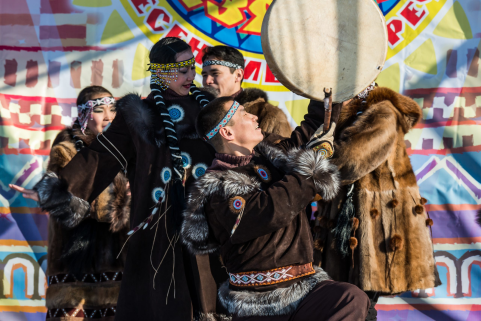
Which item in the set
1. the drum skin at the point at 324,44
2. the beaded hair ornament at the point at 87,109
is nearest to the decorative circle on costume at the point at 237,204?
the drum skin at the point at 324,44

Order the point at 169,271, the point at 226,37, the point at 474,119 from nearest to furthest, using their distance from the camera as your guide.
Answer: the point at 169,271 < the point at 474,119 < the point at 226,37

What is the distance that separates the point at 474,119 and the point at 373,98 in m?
1.33

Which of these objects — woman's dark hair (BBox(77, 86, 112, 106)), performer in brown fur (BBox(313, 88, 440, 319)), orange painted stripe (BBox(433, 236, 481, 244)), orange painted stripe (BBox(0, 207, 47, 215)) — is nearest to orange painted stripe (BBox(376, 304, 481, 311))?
orange painted stripe (BBox(433, 236, 481, 244))

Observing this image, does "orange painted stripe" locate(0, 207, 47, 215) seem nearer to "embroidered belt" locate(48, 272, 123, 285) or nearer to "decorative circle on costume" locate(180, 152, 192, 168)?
"embroidered belt" locate(48, 272, 123, 285)

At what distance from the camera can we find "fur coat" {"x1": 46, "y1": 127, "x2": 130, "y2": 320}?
10.7 ft

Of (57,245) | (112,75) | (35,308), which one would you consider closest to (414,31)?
(112,75)

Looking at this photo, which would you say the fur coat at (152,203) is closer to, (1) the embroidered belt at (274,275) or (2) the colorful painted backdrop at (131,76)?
(1) the embroidered belt at (274,275)

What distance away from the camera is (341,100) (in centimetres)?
208

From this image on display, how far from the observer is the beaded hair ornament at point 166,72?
8.79 ft

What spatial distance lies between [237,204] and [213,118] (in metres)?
0.46

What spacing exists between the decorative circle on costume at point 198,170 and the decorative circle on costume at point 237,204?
27.4 inches

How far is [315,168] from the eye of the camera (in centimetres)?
196

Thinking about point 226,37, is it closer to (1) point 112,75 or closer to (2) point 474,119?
(1) point 112,75

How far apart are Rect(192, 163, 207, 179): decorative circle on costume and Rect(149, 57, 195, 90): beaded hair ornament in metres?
0.48
